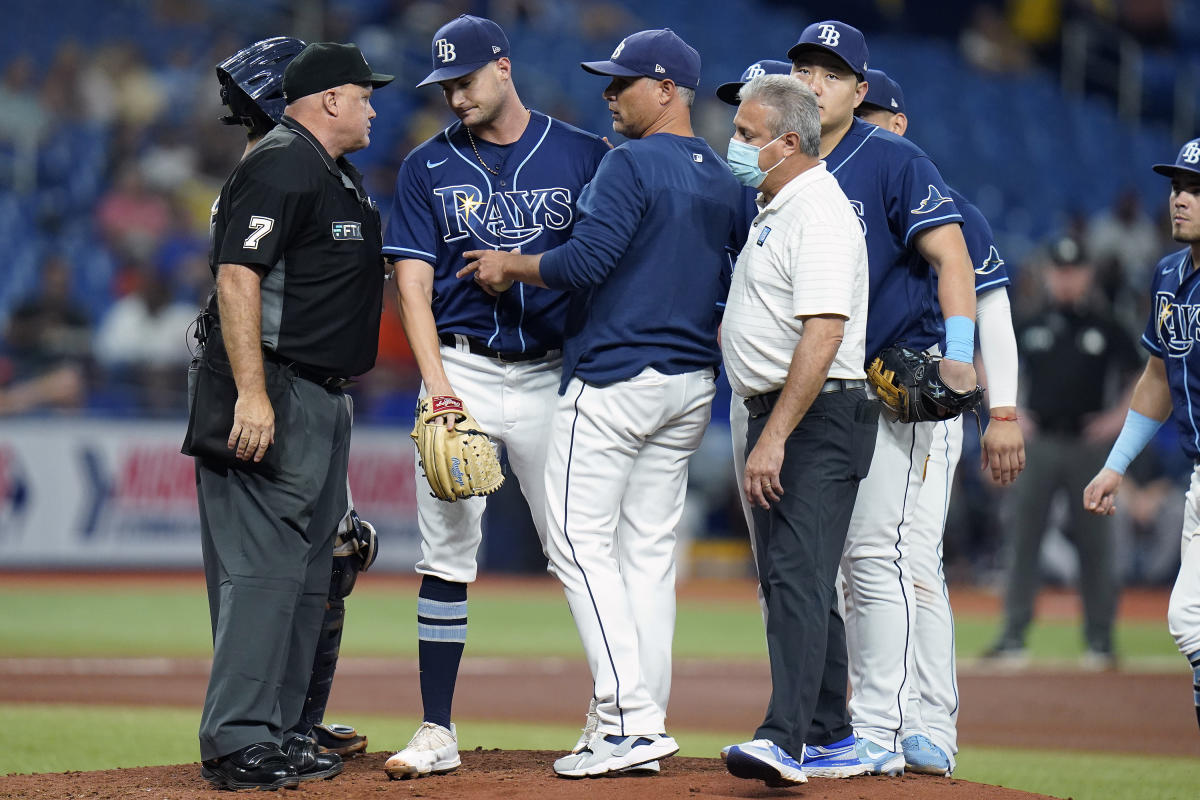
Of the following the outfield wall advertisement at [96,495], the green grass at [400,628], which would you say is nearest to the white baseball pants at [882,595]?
the green grass at [400,628]

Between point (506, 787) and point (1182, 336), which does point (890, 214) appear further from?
point (506, 787)

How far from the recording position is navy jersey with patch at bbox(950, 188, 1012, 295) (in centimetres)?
552

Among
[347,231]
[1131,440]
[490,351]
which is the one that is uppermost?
[347,231]

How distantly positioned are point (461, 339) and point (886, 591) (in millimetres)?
1776

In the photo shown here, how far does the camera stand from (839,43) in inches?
206

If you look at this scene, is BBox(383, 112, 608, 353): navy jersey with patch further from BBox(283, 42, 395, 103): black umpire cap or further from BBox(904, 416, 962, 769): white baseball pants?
BBox(904, 416, 962, 769): white baseball pants

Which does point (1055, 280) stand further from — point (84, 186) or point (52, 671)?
point (84, 186)

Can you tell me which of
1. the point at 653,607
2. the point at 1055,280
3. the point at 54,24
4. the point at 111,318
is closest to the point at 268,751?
the point at 653,607

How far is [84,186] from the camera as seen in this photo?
53.8 feet

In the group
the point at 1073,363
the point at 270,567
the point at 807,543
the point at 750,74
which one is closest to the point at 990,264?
the point at 750,74

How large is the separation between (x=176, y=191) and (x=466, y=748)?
11425mm

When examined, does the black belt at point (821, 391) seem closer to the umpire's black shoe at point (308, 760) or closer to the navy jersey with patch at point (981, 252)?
the navy jersey with patch at point (981, 252)

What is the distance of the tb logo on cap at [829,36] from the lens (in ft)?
17.2

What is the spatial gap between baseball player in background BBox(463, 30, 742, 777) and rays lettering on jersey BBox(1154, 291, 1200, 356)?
1.81 meters
